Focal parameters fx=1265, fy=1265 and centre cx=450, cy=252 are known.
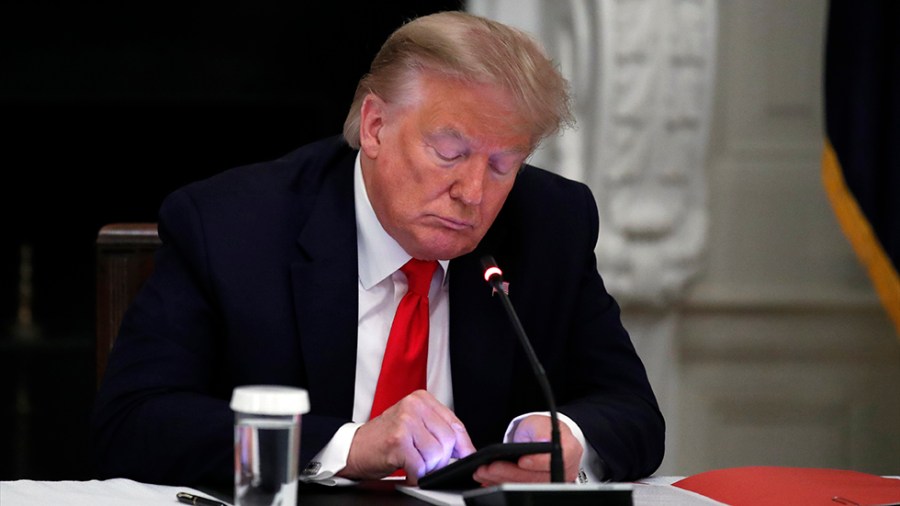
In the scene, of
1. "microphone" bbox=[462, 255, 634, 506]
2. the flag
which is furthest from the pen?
the flag

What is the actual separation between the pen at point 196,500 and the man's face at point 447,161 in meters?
0.60

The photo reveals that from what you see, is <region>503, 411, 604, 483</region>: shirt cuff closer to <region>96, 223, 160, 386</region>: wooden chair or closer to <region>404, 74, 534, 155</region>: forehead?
<region>404, 74, 534, 155</region>: forehead

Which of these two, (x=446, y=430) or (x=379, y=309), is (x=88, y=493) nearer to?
(x=446, y=430)

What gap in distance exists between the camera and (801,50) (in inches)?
135

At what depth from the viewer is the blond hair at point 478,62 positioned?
73.8 inches

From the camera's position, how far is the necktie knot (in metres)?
2.04

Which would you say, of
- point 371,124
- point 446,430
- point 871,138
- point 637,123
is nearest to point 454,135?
point 371,124

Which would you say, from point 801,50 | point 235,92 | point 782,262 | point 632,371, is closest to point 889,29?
point 801,50

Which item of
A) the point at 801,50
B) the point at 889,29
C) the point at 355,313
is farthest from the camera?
the point at 801,50

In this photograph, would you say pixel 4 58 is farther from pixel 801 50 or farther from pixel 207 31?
pixel 801 50

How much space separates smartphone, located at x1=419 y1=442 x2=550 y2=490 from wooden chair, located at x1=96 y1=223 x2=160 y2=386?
788 mm

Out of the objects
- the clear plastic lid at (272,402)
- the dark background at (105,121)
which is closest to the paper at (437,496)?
the clear plastic lid at (272,402)

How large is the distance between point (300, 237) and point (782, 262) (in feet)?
6.02

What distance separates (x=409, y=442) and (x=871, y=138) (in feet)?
6.20
